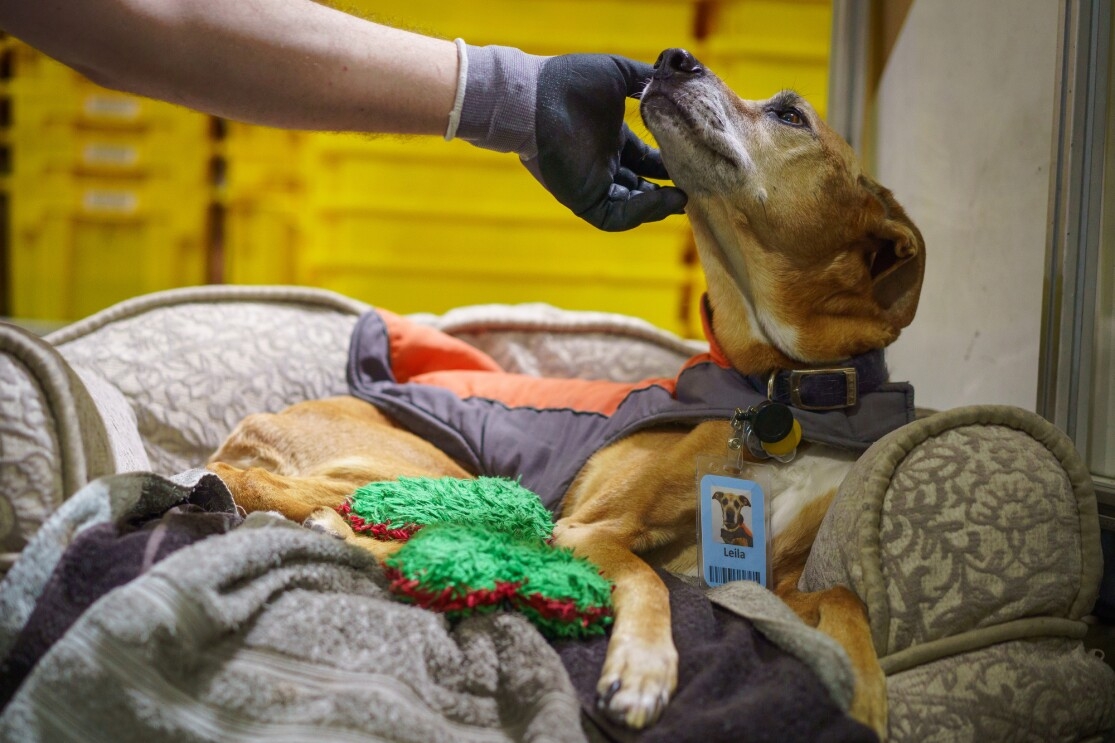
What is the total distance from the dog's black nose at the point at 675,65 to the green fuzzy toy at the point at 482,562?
89 centimetres

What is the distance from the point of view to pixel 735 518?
1495 mm

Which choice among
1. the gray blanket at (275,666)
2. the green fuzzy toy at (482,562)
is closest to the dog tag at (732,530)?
the green fuzzy toy at (482,562)

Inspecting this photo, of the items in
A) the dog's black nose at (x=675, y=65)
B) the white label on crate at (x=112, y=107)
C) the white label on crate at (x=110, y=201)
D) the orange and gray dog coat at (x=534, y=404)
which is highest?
the white label on crate at (x=112, y=107)

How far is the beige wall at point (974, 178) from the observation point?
1.93 m

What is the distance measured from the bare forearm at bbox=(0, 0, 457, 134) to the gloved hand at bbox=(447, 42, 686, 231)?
0.22ft

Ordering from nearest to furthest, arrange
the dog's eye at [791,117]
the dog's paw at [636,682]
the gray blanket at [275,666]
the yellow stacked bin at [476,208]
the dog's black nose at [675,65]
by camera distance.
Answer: the gray blanket at [275,666] → the dog's paw at [636,682] → the dog's black nose at [675,65] → the dog's eye at [791,117] → the yellow stacked bin at [476,208]

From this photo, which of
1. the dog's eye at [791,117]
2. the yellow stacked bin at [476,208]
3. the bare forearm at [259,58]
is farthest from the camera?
the yellow stacked bin at [476,208]

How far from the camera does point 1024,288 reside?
1958mm

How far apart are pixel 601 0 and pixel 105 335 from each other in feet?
6.73

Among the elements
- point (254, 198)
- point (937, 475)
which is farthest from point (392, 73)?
point (254, 198)

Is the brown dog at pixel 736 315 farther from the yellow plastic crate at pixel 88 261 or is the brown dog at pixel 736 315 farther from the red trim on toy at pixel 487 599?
the yellow plastic crate at pixel 88 261

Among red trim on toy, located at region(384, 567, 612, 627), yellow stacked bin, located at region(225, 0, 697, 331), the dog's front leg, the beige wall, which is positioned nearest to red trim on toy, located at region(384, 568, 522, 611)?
red trim on toy, located at region(384, 567, 612, 627)

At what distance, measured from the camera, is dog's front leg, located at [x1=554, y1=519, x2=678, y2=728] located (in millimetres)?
1041

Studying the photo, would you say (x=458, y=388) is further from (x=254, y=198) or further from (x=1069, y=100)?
(x=254, y=198)
